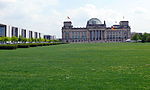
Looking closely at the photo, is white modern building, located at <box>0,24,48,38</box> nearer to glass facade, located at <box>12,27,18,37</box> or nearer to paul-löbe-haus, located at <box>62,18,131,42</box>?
glass facade, located at <box>12,27,18,37</box>

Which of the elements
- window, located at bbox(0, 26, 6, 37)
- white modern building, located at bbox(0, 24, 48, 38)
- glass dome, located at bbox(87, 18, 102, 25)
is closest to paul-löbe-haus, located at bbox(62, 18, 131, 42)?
glass dome, located at bbox(87, 18, 102, 25)

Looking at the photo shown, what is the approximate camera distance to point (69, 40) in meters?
194

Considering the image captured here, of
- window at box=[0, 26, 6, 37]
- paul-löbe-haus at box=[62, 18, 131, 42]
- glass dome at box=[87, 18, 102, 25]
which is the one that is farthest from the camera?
glass dome at box=[87, 18, 102, 25]

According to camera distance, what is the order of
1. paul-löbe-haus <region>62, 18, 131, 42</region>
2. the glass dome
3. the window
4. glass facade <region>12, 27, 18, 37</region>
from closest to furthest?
the window → glass facade <region>12, 27, 18, 37</region> → paul-löbe-haus <region>62, 18, 131, 42</region> → the glass dome

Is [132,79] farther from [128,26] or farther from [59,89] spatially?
[128,26]

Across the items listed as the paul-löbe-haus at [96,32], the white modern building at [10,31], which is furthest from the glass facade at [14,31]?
the paul-löbe-haus at [96,32]


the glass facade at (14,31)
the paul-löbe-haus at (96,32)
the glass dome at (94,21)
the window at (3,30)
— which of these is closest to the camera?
the window at (3,30)

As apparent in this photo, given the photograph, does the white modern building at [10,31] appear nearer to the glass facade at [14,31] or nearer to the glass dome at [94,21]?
the glass facade at [14,31]

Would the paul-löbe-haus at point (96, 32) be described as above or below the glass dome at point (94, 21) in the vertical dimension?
below

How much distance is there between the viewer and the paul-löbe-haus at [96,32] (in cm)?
18762

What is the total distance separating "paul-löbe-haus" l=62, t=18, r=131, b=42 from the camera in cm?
18762

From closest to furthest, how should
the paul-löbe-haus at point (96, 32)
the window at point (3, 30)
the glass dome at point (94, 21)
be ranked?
the window at point (3, 30) → the paul-löbe-haus at point (96, 32) → the glass dome at point (94, 21)

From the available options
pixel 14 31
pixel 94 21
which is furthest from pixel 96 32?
pixel 14 31

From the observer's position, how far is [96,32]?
7436 inches
